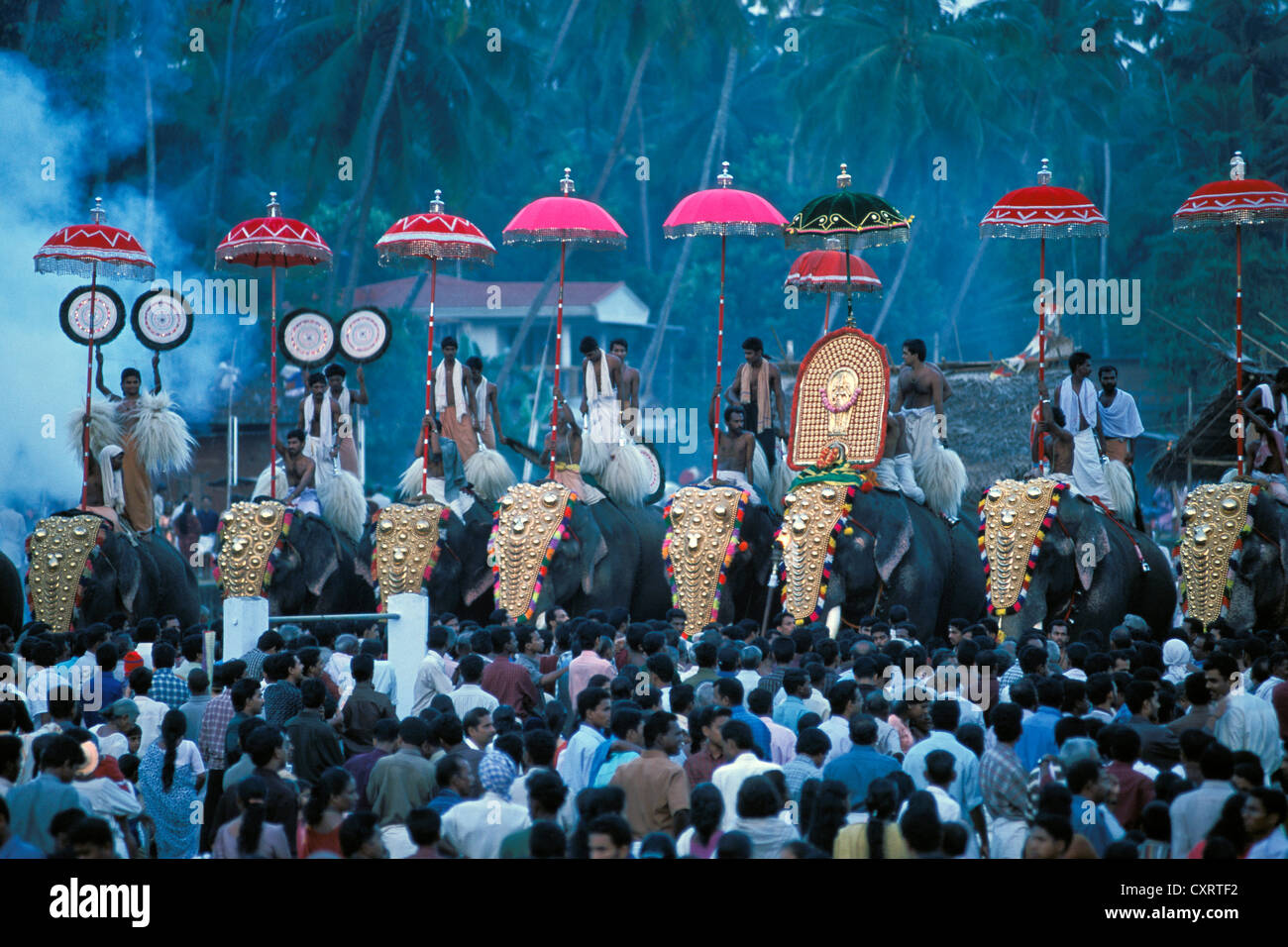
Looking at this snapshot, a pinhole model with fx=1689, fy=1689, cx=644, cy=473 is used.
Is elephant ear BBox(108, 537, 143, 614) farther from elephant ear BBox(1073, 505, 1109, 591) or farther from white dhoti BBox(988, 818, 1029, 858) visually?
white dhoti BBox(988, 818, 1029, 858)

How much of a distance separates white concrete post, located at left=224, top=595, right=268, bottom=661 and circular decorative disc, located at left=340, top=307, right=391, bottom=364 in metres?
5.67

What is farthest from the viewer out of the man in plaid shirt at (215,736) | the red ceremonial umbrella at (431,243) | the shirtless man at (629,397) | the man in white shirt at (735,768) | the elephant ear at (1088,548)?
the shirtless man at (629,397)

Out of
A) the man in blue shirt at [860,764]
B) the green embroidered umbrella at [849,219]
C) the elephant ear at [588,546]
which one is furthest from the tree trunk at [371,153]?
the man in blue shirt at [860,764]

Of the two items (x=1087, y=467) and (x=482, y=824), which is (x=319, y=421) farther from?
(x=482, y=824)

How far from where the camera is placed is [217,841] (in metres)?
6.38

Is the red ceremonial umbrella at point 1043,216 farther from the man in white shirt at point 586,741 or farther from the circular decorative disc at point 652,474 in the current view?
the man in white shirt at point 586,741

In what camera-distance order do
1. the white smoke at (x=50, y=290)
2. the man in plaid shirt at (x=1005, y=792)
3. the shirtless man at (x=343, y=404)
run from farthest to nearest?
the white smoke at (x=50, y=290) → the shirtless man at (x=343, y=404) → the man in plaid shirt at (x=1005, y=792)

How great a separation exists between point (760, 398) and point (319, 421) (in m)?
4.12

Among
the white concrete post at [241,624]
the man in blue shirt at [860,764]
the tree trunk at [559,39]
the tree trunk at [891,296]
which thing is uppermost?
the tree trunk at [559,39]

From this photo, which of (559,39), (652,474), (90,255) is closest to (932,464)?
(652,474)

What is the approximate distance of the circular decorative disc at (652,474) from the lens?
50.5 feet

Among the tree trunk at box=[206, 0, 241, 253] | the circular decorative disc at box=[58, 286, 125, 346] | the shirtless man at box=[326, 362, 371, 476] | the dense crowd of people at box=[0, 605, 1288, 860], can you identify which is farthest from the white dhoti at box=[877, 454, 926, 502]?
the tree trunk at box=[206, 0, 241, 253]

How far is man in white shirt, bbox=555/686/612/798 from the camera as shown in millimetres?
7562

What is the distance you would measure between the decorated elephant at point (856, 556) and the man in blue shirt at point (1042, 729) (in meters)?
4.97
